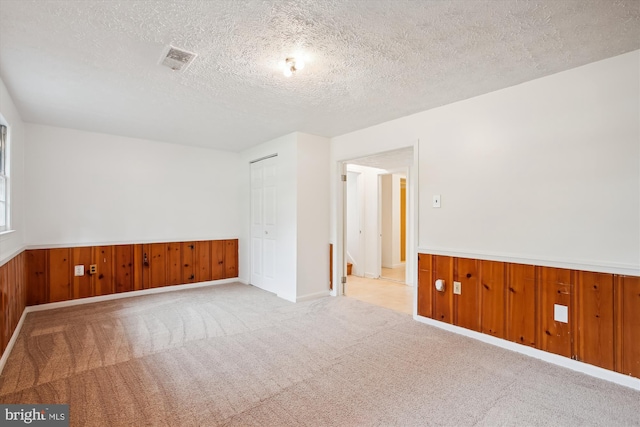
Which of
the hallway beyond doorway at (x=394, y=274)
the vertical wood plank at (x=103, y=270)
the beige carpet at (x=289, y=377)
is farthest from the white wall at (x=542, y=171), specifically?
the vertical wood plank at (x=103, y=270)

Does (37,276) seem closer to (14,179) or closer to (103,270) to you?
(103,270)

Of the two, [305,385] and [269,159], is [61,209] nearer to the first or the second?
[269,159]

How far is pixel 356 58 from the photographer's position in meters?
2.19

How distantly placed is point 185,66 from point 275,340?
2.46 metres

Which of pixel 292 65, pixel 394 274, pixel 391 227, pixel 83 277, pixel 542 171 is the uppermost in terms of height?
pixel 292 65

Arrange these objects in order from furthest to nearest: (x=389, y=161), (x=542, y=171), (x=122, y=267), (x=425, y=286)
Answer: (x=389, y=161), (x=122, y=267), (x=425, y=286), (x=542, y=171)

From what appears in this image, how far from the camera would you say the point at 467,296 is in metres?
2.95

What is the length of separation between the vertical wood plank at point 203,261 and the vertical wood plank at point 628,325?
5003 mm

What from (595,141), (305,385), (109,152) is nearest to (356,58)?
(595,141)

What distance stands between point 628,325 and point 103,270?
18.3ft

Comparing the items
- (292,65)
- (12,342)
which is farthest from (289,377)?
(12,342)

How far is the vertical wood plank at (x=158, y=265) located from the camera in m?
4.58

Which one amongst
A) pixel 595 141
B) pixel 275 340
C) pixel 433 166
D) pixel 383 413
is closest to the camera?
pixel 383 413

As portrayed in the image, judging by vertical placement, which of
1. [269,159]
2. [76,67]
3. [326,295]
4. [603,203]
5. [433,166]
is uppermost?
[76,67]
